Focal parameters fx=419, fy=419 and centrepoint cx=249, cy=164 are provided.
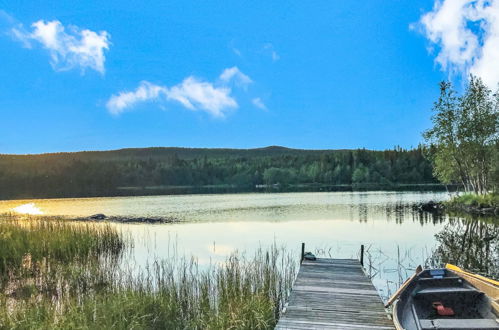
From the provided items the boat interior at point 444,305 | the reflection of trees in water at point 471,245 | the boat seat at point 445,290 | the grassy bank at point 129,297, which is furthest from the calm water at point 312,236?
the grassy bank at point 129,297

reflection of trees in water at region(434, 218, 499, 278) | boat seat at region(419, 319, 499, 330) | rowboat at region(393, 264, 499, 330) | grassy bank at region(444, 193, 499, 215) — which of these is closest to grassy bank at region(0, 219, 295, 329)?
rowboat at region(393, 264, 499, 330)

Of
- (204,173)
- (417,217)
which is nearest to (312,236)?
(417,217)

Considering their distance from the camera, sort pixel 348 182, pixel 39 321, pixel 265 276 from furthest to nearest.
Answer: pixel 348 182
pixel 265 276
pixel 39 321

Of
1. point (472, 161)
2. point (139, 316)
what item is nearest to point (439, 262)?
point (139, 316)

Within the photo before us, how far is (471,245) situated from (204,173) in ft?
393

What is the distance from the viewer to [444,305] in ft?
26.0

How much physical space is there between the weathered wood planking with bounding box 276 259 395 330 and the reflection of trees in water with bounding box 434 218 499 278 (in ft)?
12.3

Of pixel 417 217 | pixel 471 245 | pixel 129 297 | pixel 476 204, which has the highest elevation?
pixel 476 204

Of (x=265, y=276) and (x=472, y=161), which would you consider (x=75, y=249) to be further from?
(x=472, y=161)

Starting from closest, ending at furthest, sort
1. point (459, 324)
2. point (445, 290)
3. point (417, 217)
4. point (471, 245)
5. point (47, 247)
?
1. point (459, 324)
2. point (445, 290)
3. point (47, 247)
4. point (471, 245)
5. point (417, 217)

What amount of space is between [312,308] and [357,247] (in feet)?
37.6

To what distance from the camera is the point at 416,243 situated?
20.4 meters

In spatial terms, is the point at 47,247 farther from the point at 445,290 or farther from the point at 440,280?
the point at 445,290

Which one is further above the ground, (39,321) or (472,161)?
(472,161)
